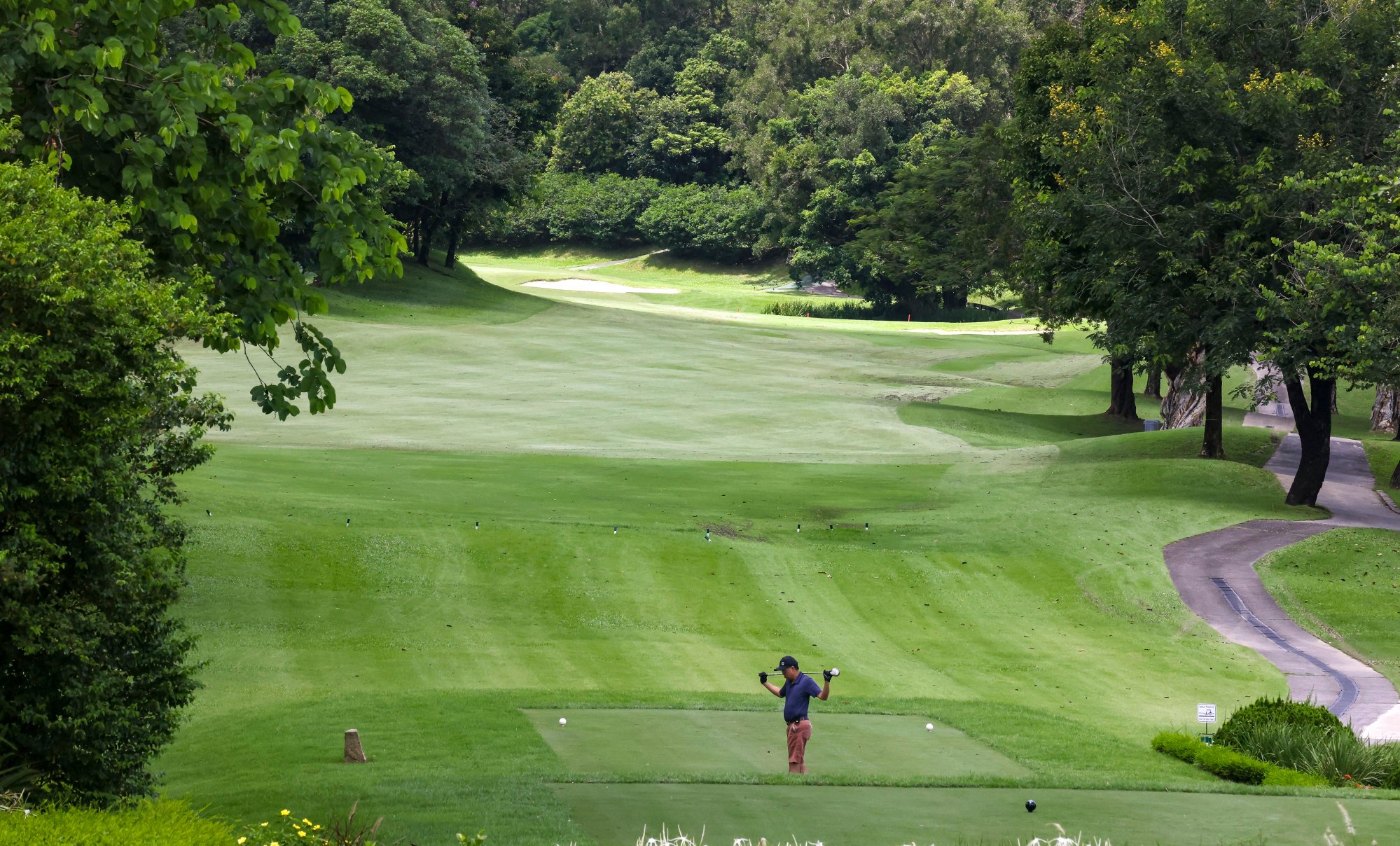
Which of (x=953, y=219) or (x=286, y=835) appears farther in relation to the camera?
(x=953, y=219)

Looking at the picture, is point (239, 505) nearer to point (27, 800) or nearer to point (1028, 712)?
point (1028, 712)

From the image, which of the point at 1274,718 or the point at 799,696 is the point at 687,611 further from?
the point at 1274,718

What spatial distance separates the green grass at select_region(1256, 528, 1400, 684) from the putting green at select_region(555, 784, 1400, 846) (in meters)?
12.3

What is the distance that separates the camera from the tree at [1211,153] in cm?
3225

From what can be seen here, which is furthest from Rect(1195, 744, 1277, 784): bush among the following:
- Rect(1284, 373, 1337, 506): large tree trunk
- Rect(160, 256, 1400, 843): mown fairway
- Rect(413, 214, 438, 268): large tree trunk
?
Rect(413, 214, 438, 268): large tree trunk

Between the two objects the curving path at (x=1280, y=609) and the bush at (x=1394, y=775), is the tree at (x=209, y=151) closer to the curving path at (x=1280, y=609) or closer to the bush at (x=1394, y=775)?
the bush at (x=1394, y=775)

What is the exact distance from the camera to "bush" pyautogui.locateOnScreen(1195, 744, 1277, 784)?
609 inches

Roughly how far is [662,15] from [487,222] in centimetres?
7130

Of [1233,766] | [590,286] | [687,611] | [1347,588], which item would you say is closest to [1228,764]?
[1233,766]

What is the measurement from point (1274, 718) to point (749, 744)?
670cm

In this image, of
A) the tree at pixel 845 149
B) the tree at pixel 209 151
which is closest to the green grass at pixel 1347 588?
the tree at pixel 209 151

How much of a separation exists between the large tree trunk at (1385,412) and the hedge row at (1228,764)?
4192 cm

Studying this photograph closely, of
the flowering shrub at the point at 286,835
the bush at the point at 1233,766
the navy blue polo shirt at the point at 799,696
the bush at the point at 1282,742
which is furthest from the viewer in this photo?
the bush at the point at 1282,742

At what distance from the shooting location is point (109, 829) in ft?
24.7
